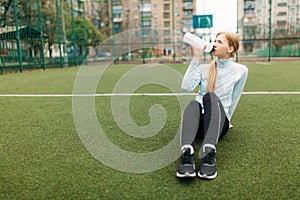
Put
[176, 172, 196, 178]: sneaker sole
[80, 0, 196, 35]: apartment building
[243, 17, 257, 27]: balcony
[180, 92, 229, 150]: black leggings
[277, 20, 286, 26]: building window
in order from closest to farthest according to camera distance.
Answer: [176, 172, 196, 178]: sneaker sole < [180, 92, 229, 150]: black leggings < [277, 20, 286, 26]: building window < [243, 17, 257, 27]: balcony < [80, 0, 196, 35]: apartment building

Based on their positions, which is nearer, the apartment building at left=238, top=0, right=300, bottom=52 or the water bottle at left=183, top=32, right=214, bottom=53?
the water bottle at left=183, top=32, right=214, bottom=53

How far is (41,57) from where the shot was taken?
14.1m

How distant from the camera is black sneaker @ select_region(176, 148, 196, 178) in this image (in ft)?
5.86

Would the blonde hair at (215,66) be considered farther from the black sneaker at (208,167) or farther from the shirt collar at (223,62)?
the black sneaker at (208,167)

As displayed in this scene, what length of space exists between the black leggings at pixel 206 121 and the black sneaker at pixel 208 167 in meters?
0.09

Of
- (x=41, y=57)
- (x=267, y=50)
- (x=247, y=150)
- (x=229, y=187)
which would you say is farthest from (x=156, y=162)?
(x=267, y=50)

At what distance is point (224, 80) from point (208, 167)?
2.67ft

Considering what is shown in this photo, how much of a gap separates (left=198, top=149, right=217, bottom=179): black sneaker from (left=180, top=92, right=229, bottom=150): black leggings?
91mm

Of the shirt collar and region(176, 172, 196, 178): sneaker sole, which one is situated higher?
the shirt collar

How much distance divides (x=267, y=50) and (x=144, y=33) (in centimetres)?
1594

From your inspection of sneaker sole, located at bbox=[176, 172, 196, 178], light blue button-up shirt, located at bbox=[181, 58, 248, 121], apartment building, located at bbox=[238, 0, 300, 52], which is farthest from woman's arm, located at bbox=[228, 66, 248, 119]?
apartment building, located at bbox=[238, 0, 300, 52]

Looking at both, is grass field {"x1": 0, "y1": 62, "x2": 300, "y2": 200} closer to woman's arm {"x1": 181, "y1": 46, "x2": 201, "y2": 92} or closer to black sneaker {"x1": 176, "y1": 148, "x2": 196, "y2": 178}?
black sneaker {"x1": 176, "y1": 148, "x2": 196, "y2": 178}

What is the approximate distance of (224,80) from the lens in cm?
238

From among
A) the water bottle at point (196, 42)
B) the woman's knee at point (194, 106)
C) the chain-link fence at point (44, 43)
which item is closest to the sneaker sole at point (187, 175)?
the woman's knee at point (194, 106)
